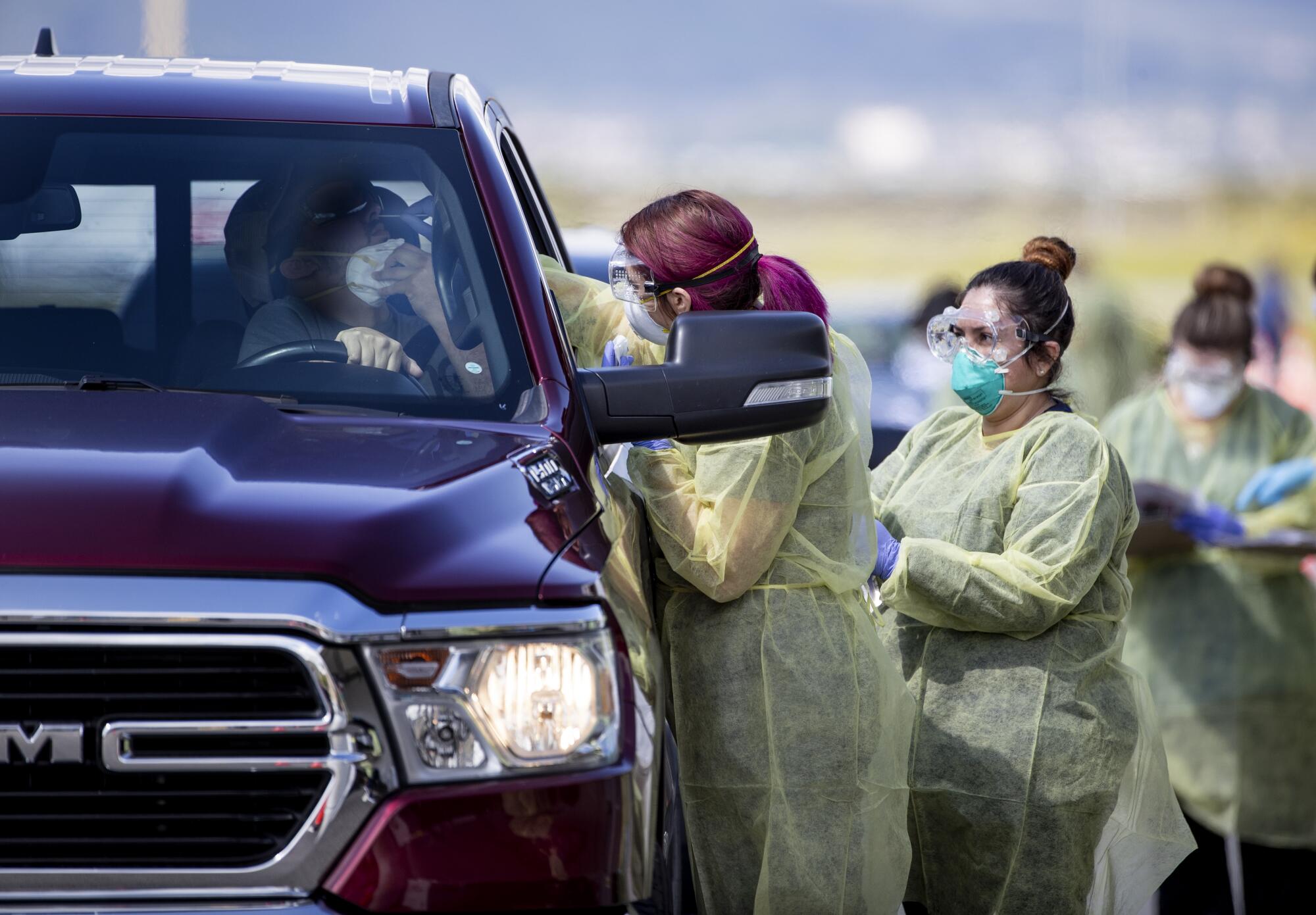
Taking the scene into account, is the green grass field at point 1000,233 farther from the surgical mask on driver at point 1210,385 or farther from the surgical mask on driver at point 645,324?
the surgical mask on driver at point 645,324

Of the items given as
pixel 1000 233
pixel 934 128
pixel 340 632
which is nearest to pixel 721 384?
pixel 340 632

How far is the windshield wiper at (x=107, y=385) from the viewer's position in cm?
235

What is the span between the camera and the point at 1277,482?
5.41 metres

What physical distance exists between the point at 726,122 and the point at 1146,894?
818cm

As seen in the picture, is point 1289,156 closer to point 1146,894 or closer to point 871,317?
point 871,317

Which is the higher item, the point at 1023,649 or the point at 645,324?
the point at 645,324

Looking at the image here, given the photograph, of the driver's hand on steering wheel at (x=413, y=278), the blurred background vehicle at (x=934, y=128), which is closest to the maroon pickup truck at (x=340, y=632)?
the driver's hand on steering wheel at (x=413, y=278)

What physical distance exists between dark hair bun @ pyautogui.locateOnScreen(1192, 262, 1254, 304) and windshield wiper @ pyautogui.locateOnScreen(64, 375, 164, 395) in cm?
441

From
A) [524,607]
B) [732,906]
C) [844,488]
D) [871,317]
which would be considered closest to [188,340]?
[524,607]

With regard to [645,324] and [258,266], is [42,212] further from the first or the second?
[645,324]

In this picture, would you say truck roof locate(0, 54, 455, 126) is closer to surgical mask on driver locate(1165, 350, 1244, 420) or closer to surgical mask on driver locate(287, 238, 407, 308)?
surgical mask on driver locate(287, 238, 407, 308)

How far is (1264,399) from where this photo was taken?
5695 millimetres

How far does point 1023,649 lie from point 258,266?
170cm

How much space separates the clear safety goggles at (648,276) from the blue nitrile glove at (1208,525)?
112 inches
